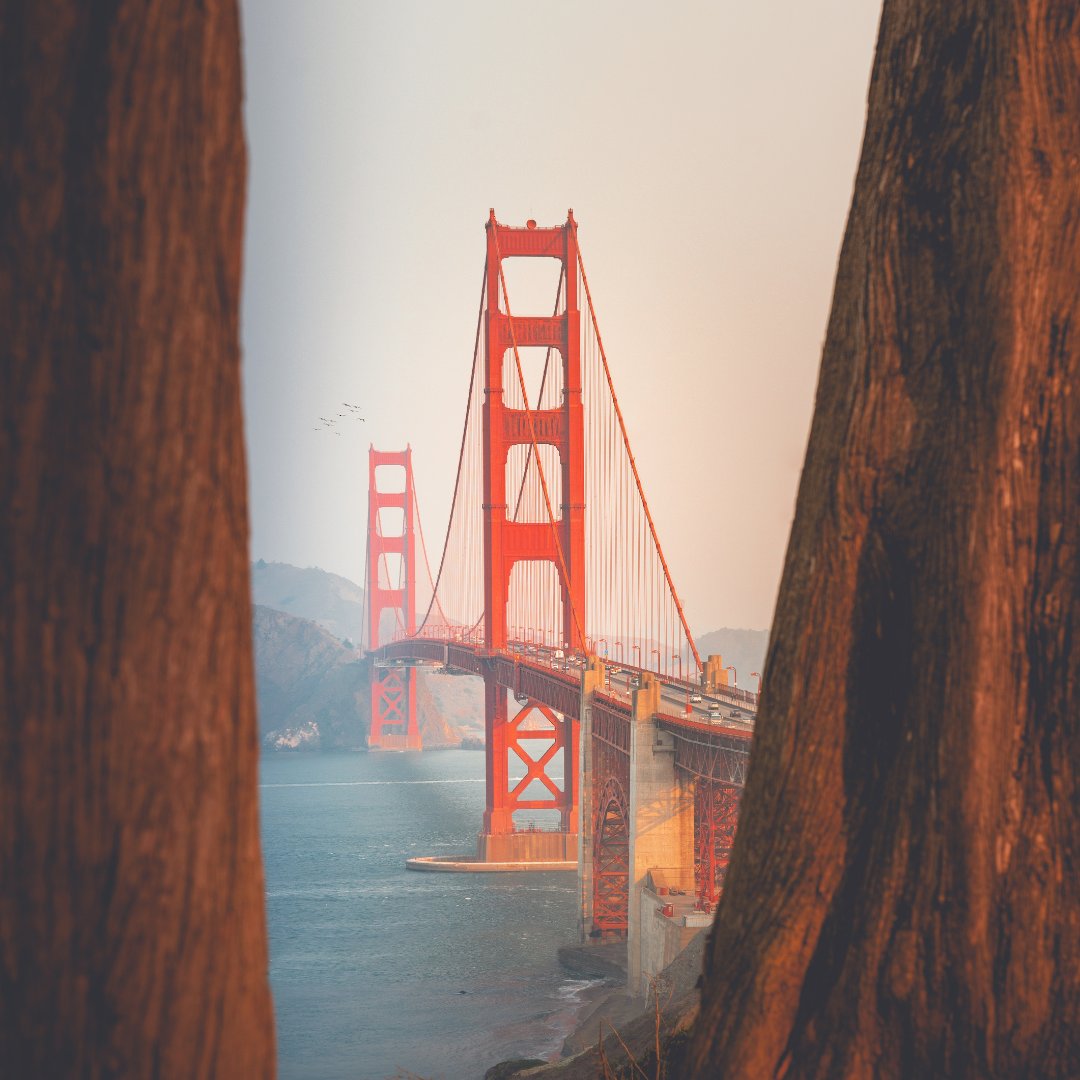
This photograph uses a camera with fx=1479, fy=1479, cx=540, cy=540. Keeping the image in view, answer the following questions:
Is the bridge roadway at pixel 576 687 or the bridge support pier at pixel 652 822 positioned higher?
the bridge roadway at pixel 576 687

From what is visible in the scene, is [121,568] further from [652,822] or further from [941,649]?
[652,822]

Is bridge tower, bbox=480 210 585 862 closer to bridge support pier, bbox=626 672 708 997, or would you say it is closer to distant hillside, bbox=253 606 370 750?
bridge support pier, bbox=626 672 708 997

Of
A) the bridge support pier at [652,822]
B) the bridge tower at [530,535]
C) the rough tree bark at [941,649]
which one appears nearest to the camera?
the rough tree bark at [941,649]

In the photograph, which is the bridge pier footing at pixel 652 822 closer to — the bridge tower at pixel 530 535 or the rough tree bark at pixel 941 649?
the bridge tower at pixel 530 535

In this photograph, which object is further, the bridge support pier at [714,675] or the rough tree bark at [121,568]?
the bridge support pier at [714,675]

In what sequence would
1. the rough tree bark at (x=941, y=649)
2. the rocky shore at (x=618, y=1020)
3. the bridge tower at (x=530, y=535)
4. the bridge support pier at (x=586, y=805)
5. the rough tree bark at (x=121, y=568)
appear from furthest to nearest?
the bridge tower at (x=530, y=535), the bridge support pier at (x=586, y=805), the rocky shore at (x=618, y=1020), the rough tree bark at (x=941, y=649), the rough tree bark at (x=121, y=568)

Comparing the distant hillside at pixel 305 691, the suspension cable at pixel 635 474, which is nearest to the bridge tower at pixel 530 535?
the suspension cable at pixel 635 474

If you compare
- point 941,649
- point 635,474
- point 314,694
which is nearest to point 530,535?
point 635,474

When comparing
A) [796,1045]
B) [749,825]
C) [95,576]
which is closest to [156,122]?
[95,576]

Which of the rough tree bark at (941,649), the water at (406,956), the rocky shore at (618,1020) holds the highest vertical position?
the rough tree bark at (941,649)
